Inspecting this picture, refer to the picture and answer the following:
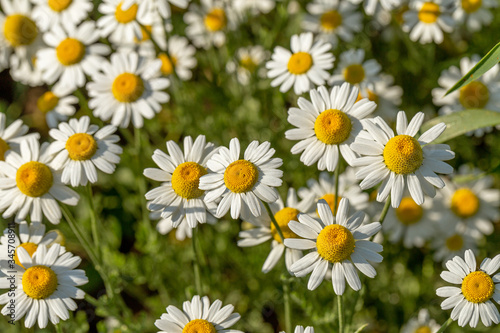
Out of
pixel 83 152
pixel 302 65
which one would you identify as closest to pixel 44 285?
pixel 83 152

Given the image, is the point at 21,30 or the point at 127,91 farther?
the point at 21,30

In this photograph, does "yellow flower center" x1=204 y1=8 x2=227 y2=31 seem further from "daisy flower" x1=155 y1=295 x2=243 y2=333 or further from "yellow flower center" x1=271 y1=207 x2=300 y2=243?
"daisy flower" x1=155 y1=295 x2=243 y2=333

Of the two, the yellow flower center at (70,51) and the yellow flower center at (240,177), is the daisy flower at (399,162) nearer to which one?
the yellow flower center at (240,177)

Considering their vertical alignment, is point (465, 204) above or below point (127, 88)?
below

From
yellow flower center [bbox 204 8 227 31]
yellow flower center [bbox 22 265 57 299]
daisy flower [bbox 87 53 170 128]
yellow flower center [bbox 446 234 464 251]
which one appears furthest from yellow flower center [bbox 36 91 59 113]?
yellow flower center [bbox 446 234 464 251]

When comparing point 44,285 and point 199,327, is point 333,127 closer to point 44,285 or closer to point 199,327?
point 199,327

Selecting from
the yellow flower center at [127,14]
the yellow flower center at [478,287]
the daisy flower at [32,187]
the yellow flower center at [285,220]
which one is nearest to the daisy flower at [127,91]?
the yellow flower center at [127,14]
